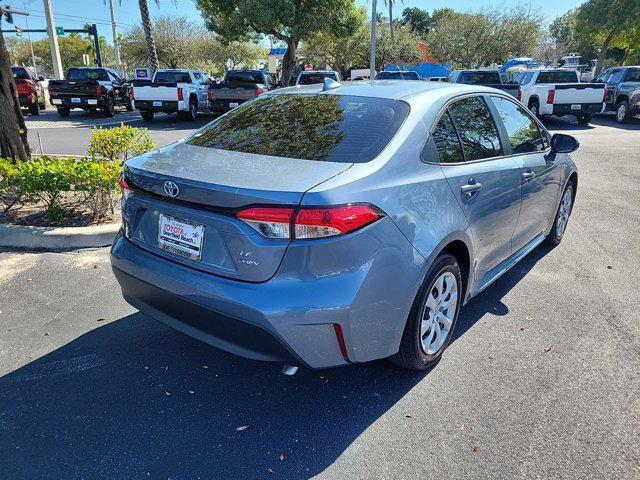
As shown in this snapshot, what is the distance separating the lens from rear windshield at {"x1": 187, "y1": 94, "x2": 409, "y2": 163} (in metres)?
2.78

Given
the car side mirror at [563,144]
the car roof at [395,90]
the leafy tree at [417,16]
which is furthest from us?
the leafy tree at [417,16]

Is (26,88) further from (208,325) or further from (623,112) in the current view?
(623,112)

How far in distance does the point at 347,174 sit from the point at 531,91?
17.0m

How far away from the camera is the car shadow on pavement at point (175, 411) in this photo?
2.44m

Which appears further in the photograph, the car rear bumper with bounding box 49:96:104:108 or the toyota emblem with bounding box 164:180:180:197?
the car rear bumper with bounding box 49:96:104:108

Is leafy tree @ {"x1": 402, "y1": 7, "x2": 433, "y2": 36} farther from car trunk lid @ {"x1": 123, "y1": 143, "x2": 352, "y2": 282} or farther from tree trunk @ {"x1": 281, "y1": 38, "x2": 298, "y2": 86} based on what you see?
car trunk lid @ {"x1": 123, "y1": 143, "x2": 352, "y2": 282}

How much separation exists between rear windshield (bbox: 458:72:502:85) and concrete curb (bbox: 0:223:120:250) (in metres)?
15.9

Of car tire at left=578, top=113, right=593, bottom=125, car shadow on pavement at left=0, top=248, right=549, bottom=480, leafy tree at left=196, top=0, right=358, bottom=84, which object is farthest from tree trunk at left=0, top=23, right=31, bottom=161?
car tire at left=578, top=113, right=593, bottom=125

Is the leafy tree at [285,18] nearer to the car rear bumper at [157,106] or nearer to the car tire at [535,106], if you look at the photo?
the car rear bumper at [157,106]

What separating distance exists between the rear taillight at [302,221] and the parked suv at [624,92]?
61.5ft

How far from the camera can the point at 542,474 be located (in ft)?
7.85

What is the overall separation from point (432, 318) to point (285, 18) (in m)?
18.7

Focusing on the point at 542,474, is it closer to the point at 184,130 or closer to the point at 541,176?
the point at 541,176

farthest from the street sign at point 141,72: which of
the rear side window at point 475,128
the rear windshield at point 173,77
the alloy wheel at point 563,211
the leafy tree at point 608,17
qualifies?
the rear side window at point 475,128
